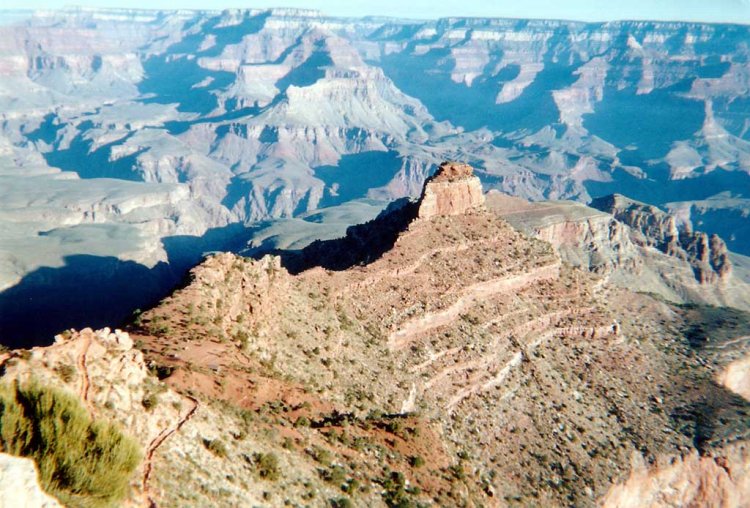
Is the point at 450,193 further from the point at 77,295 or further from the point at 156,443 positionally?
the point at 77,295

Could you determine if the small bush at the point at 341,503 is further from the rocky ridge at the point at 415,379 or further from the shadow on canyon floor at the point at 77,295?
the shadow on canyon floor at the point at 77,295

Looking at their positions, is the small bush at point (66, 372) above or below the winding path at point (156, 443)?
above

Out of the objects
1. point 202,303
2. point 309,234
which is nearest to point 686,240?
point 309,234

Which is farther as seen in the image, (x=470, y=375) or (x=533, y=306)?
(x=533, y=306)

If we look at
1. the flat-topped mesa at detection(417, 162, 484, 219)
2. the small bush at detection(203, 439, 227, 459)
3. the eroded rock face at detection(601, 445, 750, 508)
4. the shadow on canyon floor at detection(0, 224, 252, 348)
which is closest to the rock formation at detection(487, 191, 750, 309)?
the flat-topped mesa at detection(417, 162, 484, 219)

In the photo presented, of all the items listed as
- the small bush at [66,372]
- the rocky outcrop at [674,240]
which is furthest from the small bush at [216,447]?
the rocky outcrop at [674,240]

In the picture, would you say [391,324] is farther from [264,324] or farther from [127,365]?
[127,365]
